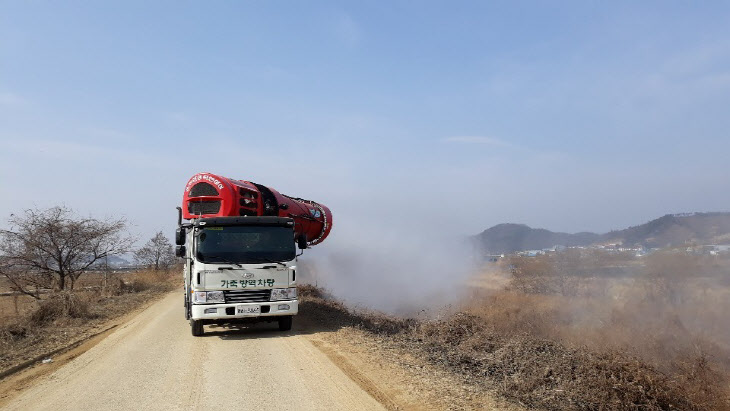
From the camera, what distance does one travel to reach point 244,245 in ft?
37.7

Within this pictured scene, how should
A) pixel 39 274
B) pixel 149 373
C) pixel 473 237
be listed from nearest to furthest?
pixel 149 373, pixel 39 274, pixel 473 237

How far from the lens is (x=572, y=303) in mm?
25578

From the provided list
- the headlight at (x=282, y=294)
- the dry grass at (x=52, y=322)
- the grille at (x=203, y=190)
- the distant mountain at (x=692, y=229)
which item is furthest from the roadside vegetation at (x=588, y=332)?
the dry grass at (x=52, y=322)

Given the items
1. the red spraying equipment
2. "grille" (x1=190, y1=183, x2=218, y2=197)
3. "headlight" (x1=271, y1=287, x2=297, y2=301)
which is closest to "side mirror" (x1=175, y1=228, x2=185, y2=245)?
the red spraying equipment

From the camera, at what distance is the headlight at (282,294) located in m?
11.4

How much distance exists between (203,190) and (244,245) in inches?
126

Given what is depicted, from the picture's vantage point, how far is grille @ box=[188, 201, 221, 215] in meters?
13.6

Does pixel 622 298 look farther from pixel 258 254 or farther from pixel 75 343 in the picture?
pixel 75 343

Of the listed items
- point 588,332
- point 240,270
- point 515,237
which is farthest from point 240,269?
point 515,237

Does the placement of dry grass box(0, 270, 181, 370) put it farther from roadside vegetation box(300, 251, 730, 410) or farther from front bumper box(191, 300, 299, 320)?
roadside vegetation box(300, 251, 730, 410)

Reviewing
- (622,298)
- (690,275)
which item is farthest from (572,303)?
(690,275)

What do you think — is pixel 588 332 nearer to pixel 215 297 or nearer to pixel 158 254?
pixel 215 297

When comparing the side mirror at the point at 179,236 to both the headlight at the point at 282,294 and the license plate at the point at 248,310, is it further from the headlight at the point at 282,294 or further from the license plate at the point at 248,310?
the headlight at the point at 282,294

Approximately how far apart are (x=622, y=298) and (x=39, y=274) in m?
28.4
